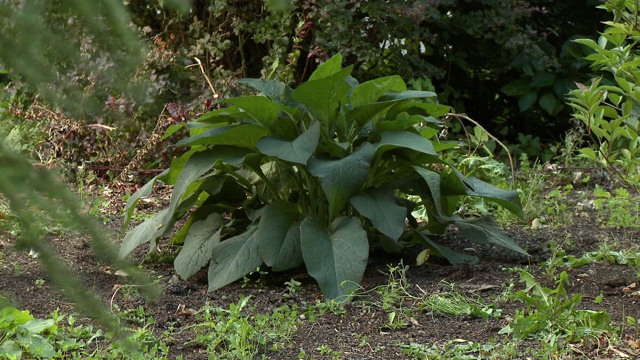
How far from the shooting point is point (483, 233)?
4.27 metres

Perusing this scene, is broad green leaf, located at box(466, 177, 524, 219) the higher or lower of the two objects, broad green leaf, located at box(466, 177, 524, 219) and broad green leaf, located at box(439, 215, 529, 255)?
the higher

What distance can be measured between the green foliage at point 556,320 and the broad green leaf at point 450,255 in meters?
0.91

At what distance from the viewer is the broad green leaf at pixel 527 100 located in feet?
25.2

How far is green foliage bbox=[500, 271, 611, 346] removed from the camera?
10.3 feet

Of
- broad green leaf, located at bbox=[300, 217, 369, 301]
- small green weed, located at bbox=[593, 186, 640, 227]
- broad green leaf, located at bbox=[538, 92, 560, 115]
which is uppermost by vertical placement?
broad green leaf, located at bbox=[300, 217, 369, 301]

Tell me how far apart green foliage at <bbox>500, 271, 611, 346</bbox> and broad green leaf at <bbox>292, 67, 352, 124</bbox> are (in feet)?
3.83

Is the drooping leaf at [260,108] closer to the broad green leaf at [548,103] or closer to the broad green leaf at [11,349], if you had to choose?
the broad green leaf at [11,349]

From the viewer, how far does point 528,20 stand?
809 cm

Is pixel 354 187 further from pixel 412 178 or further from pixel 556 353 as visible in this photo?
pixel 556 353

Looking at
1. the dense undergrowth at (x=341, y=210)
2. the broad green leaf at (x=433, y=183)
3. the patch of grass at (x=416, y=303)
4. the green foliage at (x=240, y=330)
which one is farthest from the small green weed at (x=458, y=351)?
the broad green leaf at (x=433, y=183)

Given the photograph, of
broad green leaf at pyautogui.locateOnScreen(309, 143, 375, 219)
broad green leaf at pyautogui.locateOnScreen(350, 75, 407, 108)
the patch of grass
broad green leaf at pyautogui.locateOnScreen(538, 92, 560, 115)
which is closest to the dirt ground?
the patch of grass

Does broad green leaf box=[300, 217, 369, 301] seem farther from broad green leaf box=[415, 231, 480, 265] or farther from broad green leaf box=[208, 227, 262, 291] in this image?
broad green leaf box=[415, 231, 480, 265]

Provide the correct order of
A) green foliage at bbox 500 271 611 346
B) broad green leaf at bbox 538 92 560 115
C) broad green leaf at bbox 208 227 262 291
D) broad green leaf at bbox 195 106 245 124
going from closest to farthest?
1. green foliage at bbox 500 271 611 346
2. broad green leaf at bbox 208 227 262 291
3. broad green leaf at bbox 195 106 245 124
4. broad green leaf at bbox 538 92 560 115

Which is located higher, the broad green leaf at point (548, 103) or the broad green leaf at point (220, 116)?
→ the broad green leaf at point (220, 116)
